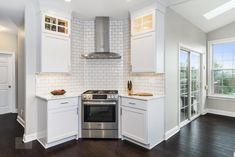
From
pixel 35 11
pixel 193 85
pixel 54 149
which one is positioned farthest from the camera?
pixel 193 85

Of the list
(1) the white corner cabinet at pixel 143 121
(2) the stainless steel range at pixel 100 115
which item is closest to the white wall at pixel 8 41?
(2) the stainless steel range at pixel 100 115

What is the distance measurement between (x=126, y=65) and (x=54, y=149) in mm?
2240

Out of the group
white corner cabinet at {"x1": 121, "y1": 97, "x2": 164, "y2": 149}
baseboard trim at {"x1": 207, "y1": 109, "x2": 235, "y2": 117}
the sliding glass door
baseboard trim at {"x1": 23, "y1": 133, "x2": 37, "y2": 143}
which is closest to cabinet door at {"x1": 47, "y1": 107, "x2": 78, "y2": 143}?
baseboard trim at {"x1": 23, "y1": 133, "x2": 37, "y2": 143}

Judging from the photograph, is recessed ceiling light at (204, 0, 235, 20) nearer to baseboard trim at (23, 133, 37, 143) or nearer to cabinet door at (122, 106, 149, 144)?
cabinet door at (122, 106, 149, 144)

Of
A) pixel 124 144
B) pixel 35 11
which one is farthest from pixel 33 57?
pixel 124 144

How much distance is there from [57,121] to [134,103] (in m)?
1.42

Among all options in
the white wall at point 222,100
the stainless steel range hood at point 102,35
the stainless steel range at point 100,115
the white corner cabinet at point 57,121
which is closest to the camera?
the white corner cabinet at point 57,121

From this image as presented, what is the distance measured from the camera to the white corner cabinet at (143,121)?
2.69 m

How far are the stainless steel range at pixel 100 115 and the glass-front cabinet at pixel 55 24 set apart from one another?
4.50 ft

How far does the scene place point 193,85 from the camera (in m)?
4.54

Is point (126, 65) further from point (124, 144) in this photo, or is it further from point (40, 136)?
point (40, 136)

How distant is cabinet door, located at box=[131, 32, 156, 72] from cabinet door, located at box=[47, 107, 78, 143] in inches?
60.3

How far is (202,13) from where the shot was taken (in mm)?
3771

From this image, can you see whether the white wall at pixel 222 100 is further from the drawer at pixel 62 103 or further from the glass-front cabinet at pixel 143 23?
the drawer at pixel 62 103
